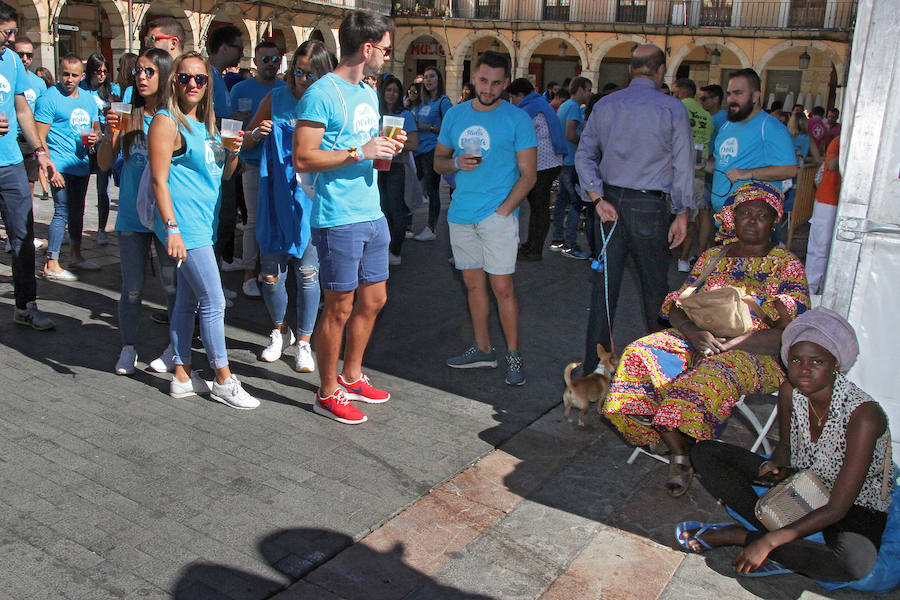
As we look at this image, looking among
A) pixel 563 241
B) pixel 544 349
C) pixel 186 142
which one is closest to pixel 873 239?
pixel 544 349

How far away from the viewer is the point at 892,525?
3.15 meters

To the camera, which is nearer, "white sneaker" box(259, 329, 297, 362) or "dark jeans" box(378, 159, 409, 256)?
"white sneaker" box(259, 329, 297, 362)

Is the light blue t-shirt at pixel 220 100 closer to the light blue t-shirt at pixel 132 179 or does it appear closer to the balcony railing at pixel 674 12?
the light blue t-shirt at pixel 132 179

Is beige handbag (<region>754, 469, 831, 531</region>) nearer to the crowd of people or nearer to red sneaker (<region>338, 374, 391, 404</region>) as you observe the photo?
the crowd of people

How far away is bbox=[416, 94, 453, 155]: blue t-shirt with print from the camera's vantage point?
379 inches

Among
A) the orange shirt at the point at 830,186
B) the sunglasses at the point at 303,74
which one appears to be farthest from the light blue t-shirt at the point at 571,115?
the sunglasses at the point at 303,74

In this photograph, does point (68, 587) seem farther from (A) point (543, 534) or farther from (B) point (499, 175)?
(B) point (499, 175)

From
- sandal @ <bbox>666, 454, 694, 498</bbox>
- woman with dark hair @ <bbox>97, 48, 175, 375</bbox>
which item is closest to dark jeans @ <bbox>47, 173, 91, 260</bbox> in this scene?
woman with dark hair @ <bbox>97, 48, 175, 375</bbox>

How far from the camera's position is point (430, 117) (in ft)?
32.6

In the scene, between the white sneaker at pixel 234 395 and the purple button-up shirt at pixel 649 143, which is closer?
the white sneaker at pixel 234 395

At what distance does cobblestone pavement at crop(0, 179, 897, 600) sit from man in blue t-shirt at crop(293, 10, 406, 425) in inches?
19.8

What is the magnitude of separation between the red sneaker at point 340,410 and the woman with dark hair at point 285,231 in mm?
797

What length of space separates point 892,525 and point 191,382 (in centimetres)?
352

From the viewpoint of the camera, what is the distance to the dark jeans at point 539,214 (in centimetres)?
852
